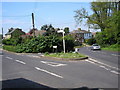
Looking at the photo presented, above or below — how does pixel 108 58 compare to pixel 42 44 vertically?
below

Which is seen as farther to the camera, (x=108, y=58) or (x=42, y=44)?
(x=42, y=44)

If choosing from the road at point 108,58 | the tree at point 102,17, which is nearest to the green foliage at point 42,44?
the road at point 108,58

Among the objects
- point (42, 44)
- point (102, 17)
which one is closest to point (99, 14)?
point (102, 17)

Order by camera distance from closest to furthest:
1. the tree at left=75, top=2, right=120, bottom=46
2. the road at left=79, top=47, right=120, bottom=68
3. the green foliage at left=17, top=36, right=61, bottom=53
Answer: the road at left=79, top=47, right=120, bottom=68 → the green foliage at left=17, top=36, right=61, bottom=53 → the tree at left=75, top=2, right=120, bottom=46

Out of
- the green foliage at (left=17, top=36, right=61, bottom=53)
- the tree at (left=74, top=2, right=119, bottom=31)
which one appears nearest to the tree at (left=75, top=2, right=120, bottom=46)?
the tree at (left=74, top=2, right=119, bottom=31)

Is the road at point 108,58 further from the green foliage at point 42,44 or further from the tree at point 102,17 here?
the tree at point 102,17

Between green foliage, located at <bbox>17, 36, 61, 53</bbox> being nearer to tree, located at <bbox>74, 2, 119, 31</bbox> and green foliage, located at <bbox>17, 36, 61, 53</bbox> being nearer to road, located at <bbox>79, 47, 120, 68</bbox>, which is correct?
road, located at <bbox>79, 47, 120, 68</bbox>

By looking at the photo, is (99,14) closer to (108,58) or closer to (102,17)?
(102,17)

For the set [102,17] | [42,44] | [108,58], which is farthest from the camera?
[102,17]

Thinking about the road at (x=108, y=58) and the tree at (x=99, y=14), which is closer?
the road at (x=108, y=58)

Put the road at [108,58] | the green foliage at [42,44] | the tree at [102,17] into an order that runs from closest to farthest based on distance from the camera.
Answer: the road at [108,58]
the green foliage at [42,44]
the tree at [102,17]

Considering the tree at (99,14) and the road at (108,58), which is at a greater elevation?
the tree at (99,14)

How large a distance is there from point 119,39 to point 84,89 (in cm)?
3244

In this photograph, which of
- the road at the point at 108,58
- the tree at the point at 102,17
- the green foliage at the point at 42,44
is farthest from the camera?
the tree at the point at 102,17
